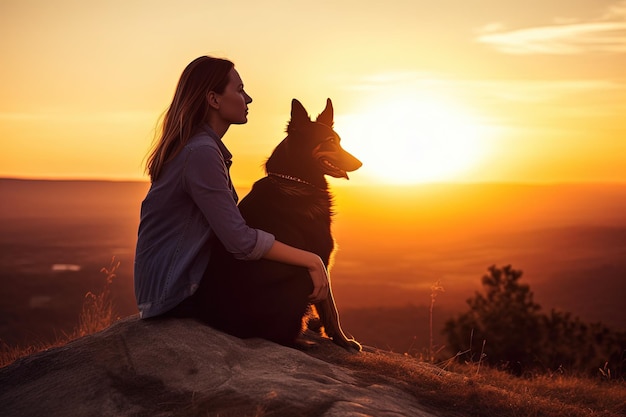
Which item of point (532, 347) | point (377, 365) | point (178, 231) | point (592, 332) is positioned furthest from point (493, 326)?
point (178, 231)

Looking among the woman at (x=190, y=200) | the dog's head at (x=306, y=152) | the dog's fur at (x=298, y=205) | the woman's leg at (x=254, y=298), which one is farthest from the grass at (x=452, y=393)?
the dog's head at (x=306, y=152)

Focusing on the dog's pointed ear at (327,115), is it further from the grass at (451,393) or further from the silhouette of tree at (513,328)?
the silhouette of tree at (513,328)

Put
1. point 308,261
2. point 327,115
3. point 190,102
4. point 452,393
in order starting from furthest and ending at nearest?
1. point 327,115
2. point 452,393
3. point 308,261
4. point 190,102

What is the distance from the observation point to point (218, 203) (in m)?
4.47

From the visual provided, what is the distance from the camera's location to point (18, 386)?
4.58 meters

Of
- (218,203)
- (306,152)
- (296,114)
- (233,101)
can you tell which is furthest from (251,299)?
(296,114)

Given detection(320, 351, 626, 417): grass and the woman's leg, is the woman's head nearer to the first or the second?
the woman's leg

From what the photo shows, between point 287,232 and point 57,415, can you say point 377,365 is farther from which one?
point 57,415

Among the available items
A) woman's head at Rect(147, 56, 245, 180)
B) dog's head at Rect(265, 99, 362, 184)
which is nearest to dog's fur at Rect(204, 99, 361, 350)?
dog's head at Rect(265, 99, 362, 184)

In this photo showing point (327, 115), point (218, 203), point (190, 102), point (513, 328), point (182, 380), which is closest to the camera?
point (182, 380)

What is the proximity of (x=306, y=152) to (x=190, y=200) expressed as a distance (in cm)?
122

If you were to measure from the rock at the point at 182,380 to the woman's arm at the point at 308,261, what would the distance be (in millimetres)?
499

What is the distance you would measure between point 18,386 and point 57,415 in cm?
73

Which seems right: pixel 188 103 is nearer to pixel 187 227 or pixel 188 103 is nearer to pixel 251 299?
pixel 187 227
